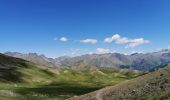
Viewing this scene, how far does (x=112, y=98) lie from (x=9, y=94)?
34.9 meters

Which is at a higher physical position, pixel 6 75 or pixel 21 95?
pixel 6 75

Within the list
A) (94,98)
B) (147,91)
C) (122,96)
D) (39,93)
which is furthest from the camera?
(39,93)

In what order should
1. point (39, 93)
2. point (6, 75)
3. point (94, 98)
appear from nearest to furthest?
point (94, 98) → point (39, 93) → point (6, 75)

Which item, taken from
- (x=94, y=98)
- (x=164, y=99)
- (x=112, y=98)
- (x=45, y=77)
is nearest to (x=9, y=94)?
(x=94, y=98)

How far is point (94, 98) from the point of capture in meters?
46.0

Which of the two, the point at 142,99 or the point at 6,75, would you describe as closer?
the point at 142,99

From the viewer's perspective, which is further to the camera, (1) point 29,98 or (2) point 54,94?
(2) point 54,94

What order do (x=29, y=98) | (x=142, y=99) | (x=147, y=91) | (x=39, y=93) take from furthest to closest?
(x=39, y=93), (x=29, y=98), (x=147, y=91), (x=142, y=99)

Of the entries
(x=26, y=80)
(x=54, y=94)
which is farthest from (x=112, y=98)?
(x=26, y=80)

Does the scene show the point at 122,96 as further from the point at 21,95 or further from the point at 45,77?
the point at 45,77

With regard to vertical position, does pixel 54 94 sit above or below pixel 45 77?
→ below

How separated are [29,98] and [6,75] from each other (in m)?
44.6

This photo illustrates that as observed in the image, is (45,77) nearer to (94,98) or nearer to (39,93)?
(39,93)

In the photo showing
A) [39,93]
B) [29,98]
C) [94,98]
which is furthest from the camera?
[39,93]
